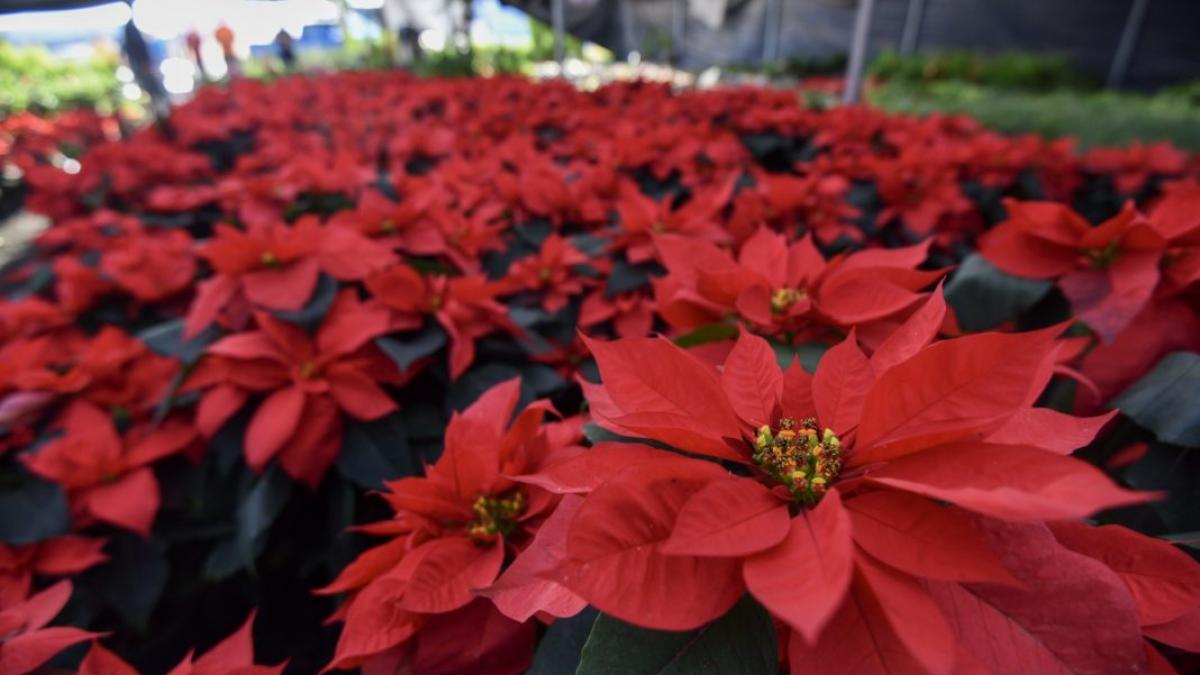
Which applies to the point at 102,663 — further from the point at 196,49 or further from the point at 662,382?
the point at 196,49

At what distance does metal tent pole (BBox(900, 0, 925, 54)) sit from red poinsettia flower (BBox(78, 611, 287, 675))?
30.9ft

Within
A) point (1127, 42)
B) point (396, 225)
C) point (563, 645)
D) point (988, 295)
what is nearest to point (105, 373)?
point (396, 225)

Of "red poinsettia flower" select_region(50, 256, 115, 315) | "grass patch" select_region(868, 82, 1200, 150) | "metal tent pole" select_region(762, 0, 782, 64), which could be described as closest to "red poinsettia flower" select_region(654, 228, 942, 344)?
"red poinsettia flower" select_region(50, 256, 115, 315)

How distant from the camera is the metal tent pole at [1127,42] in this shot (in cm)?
650

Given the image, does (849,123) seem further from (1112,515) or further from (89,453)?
(89,453)

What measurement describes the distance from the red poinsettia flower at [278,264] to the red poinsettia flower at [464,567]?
0.40 m

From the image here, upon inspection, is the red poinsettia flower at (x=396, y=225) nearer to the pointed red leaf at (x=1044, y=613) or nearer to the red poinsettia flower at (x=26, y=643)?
the red poinsettia flower at (x=26, y=643)

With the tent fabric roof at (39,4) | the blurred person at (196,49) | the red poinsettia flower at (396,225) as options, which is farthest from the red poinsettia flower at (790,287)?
the blurred person at (196,49)

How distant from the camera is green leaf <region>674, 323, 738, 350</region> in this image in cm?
57

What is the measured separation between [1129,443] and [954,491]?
0.49 metres

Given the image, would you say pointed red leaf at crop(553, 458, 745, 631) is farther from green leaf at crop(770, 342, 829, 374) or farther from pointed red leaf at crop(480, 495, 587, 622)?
green leaf at crop(770, 342, 829, 374)

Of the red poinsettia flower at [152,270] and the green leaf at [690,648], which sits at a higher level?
the green leaf at [690,648]

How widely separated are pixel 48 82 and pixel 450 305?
8046mm

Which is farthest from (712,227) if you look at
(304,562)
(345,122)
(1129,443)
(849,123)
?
(345,122)
